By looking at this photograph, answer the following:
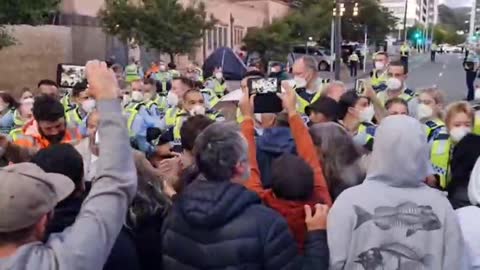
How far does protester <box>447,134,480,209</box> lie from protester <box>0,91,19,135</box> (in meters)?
5.72

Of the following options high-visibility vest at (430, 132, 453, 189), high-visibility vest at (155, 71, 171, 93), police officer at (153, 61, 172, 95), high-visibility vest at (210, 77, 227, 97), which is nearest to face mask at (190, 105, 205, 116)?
high-visibility vest at (430, 132, 453, 189)

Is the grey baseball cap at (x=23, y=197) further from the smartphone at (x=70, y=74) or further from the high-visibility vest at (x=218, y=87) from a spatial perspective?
the high-visibility vest at (x=218, y=87)

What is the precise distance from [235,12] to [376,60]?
44204 mm

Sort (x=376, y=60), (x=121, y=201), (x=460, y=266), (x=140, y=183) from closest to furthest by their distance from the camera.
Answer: (x=121, y=201) < (x=460, y=266) < (x=140, y=183) < (x=376, y=60)

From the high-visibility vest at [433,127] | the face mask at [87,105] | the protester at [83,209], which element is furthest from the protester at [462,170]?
the face mask at [87,105]

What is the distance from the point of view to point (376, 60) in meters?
11.3

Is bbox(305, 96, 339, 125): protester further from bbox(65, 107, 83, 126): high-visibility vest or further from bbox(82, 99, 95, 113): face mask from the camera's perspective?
bbox(65, 107, 83, 126): high-visibility vest

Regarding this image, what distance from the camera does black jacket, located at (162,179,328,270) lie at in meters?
3.28

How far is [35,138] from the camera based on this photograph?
6.58m

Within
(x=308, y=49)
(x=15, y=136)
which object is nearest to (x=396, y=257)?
(x=15, y=136)

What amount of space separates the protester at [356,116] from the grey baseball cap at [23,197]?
4.06 meters

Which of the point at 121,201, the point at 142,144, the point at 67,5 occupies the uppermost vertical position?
the point at 67,5

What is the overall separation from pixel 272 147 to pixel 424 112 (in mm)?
3198

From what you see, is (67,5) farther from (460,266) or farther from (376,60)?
(460,266)
